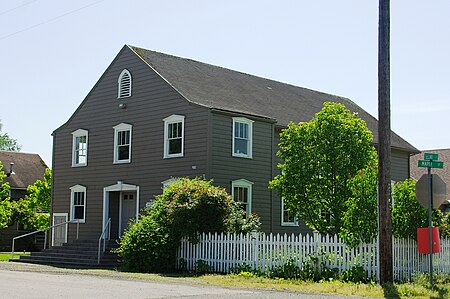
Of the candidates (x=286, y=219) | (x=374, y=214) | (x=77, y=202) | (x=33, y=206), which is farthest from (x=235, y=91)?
(x=33, y=206)

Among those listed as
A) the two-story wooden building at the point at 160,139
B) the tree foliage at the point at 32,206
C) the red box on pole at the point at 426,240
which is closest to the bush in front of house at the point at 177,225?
the two-story wooden building at the point at 160,139

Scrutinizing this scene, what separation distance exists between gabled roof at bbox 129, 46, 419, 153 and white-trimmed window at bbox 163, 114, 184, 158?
1.10 m

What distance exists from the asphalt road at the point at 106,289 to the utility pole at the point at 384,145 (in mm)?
2320

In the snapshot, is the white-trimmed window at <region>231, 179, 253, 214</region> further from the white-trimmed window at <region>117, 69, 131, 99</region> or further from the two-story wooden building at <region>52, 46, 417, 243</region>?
A: the white-trimmed window at <region>117, 69, 131, 99</region>

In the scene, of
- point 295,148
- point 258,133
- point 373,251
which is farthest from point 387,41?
point 258,133

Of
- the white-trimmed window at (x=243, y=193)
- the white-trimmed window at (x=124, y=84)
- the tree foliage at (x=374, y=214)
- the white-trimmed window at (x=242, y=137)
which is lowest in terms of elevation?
the tree foliage at (x=374, y=214)

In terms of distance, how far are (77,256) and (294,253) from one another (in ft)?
35.1

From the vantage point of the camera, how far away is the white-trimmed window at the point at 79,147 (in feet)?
108

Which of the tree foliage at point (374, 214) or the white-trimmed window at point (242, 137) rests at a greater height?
the white-trimmed window at point (242, 137)

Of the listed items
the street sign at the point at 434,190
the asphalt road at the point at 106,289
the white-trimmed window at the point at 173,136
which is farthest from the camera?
the white-trimmed window at the point at 173,136

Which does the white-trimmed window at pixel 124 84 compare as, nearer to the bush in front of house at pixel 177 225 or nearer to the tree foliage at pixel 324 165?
the bush in front of house at pixel 177 225

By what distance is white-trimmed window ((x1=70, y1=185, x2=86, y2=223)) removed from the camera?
32.3 metres

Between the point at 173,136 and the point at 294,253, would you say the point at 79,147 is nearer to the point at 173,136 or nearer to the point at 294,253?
the point at 173,136

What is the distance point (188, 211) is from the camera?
2327cm
